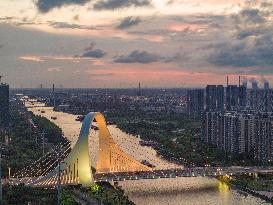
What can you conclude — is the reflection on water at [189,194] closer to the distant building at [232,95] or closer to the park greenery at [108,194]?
the park greenery at [108,194]

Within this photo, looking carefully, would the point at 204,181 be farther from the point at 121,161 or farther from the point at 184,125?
the point at 184,125

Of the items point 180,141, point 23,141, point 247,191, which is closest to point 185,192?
point 247,191

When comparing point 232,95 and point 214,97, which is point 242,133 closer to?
point 214,97

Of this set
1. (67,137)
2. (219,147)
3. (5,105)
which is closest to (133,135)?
(67,137)

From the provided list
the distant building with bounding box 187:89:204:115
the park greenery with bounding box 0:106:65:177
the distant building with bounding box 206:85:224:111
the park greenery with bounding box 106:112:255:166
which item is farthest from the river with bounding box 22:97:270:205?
the distant building with bounding box 187:89:204:115

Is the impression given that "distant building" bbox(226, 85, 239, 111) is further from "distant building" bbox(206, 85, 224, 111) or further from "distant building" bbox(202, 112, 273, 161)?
"distant building" bbox(202, 112, 273, 161)

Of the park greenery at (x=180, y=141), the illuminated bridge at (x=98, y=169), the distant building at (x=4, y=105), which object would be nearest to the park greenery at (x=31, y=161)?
the illuminated bridge at (x=98, y=169)
